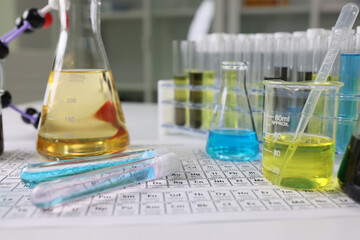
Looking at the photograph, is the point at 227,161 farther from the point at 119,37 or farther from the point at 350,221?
the point at 119,37

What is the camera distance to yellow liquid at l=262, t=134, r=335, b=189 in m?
0.59

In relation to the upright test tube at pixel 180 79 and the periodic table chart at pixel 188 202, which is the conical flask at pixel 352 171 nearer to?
the periodic table chart at pixel 188 202

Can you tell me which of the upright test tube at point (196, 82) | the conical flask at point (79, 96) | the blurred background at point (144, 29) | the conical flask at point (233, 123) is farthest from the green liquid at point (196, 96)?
the blurred background at point (144, 29)

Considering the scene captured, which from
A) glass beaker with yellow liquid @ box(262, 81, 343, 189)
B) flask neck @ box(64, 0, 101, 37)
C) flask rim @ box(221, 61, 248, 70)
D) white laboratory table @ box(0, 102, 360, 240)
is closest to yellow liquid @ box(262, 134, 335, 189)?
glass beaker with yellow liquid @ box(262, 81, 343, 189)

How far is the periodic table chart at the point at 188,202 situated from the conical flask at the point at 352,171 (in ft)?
0.05

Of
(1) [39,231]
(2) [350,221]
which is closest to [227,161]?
(2) [350,221]

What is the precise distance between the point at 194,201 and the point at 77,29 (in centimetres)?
46

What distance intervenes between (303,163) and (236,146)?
21 centimetres

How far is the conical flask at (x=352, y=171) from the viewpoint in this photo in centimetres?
55

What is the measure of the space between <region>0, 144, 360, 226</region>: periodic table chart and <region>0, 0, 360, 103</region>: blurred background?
8.25 feet

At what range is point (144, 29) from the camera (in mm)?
3355

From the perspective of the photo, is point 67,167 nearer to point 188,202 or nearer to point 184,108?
point 188,202

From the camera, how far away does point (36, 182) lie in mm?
594

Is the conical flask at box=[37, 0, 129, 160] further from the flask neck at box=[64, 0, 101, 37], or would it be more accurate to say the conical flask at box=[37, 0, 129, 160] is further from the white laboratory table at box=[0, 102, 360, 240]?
the white laboratory table at box=[0, 102, 360, 240]
